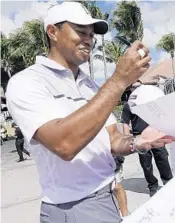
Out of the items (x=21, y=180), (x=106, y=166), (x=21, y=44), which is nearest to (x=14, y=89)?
(x=106, y=166)

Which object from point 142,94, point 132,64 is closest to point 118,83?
point 132,64

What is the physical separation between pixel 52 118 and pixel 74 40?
0.41 metres

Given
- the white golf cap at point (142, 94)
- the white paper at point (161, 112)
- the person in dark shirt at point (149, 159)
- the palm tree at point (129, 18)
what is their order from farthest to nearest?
the palm tree at point (129, 18), the person in dark shirt at point (149, 159), the white golf cap at point (142, 94), the white paper at point (161, 112)

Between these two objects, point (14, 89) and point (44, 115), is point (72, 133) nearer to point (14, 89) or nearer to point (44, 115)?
point (44, 115)

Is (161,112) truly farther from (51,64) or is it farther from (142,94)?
(142,94)

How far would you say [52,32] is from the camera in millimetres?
1823

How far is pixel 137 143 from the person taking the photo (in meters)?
1.78

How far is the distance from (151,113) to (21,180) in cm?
670

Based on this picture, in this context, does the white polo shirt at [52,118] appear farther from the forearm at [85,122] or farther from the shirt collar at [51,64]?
the forearm at [85,122]

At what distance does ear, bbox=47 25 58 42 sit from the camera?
181cm

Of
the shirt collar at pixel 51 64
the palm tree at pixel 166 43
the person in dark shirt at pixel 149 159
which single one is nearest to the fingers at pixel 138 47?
the shirt collar at pixel 51 64

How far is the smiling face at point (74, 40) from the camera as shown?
5.81 ft

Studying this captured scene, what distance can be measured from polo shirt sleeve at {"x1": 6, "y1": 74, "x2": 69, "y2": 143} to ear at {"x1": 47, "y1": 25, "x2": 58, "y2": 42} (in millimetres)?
283

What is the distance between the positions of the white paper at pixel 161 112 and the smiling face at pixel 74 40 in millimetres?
514
